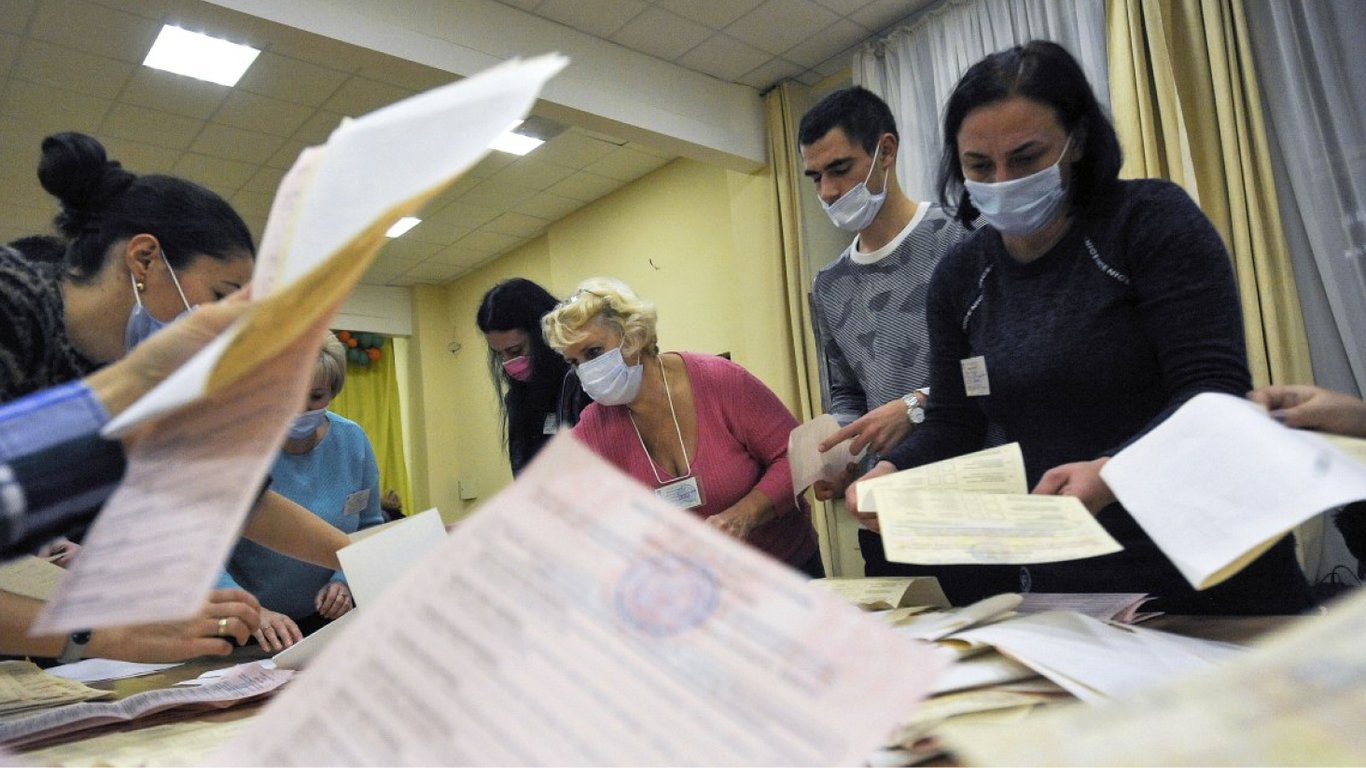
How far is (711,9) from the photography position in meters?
3.77

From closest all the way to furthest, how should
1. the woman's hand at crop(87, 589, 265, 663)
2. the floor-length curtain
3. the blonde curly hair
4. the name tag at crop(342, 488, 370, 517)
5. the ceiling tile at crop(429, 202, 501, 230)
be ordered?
1. the woman's hand at crop(87, 589, 265, 663)
2. the blonde curly hair
3. the name tag at crop(342, 488, 370, 517)
4. the ceiling tile at crop(429, 202, 501, 230)
5. the floor-length curtain

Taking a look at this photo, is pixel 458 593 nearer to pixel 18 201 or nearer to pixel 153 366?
pixel 153 366

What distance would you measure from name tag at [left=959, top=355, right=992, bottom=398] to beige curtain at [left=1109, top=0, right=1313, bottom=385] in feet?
7.14

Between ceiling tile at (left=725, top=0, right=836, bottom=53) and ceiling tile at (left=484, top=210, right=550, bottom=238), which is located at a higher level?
ceiling tile at (left=725, top=0, right=836, bottom=53)

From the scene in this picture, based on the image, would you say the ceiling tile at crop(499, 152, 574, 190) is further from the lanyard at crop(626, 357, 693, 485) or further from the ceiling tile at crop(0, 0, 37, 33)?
the lanyard at crop(626, 357, 693, 485)

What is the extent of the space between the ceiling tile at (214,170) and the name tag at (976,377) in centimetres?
455

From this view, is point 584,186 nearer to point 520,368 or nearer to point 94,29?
point 94,29

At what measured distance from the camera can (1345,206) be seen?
269 cm

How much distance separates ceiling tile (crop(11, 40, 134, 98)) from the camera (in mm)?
3369

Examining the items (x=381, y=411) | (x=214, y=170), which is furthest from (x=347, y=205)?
(x=381, y=411)

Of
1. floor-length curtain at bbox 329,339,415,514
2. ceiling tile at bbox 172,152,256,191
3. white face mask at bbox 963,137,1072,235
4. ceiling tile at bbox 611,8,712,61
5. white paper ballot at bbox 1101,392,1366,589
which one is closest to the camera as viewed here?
white paper ballot at bbox 1101,392,1366,589

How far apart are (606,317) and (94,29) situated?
111 inches

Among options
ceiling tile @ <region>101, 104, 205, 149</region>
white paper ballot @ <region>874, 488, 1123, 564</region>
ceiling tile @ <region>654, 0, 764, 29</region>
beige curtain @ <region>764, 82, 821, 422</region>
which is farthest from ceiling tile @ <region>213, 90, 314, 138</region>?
white paper ballot @ <region>874, 488, 1123, 564</region>

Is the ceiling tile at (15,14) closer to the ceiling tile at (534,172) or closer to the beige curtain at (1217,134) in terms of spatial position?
the ceiling tile at (534,172)
